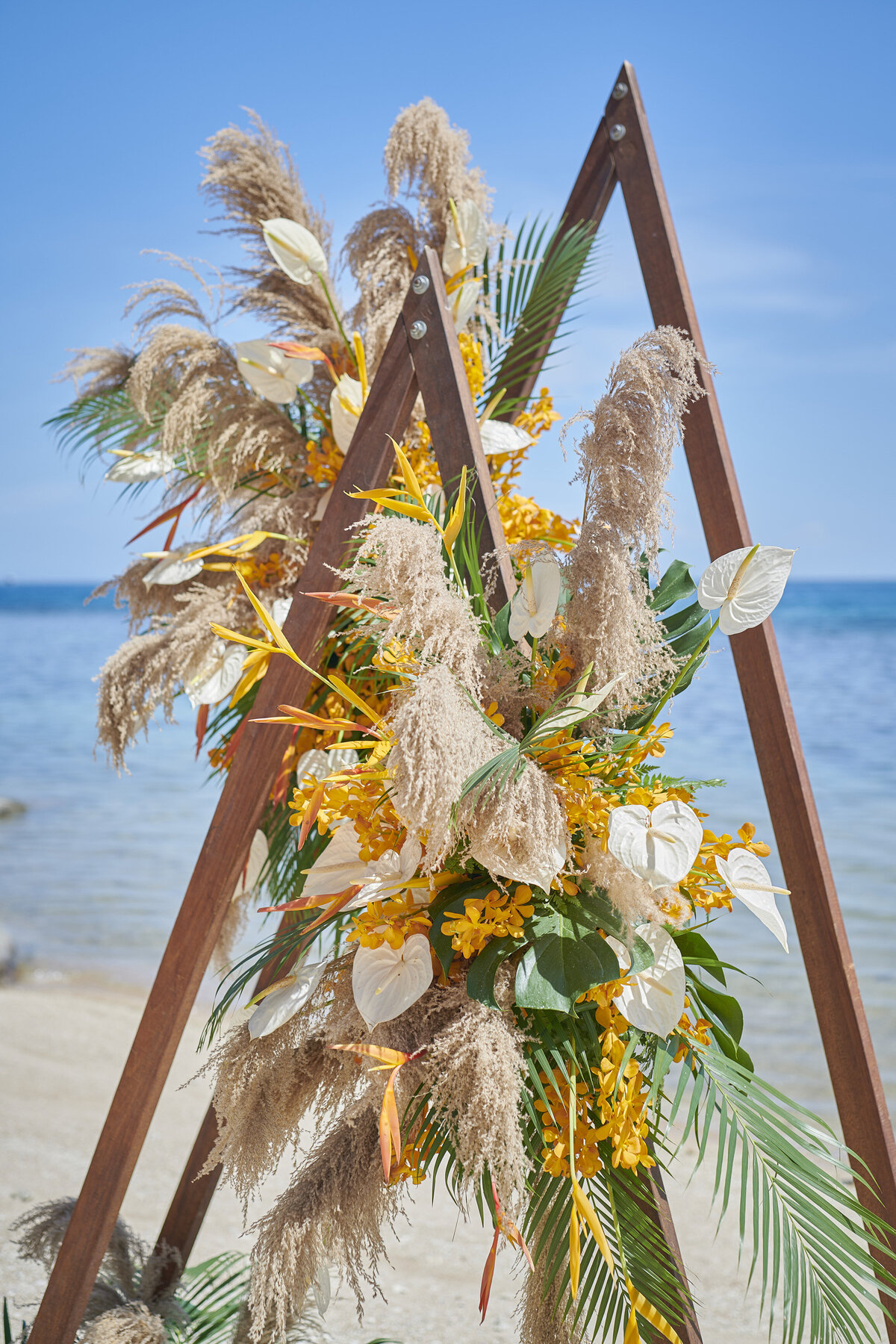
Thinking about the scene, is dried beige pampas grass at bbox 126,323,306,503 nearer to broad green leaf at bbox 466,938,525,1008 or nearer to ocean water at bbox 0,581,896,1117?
ocean water at bbox 0,581,896,1117

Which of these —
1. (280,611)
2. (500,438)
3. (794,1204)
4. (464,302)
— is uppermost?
(464,302)

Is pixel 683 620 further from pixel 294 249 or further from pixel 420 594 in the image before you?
pixel 294 249

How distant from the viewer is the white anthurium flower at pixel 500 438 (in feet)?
2.91

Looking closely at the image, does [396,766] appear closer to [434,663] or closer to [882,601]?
[434,663]

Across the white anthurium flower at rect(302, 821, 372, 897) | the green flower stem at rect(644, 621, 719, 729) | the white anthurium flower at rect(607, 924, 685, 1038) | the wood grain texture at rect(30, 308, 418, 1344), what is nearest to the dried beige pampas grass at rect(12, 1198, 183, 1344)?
the wood grain texture at rect(30, 308, 418, 1344)

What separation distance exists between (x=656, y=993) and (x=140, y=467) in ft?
2.54

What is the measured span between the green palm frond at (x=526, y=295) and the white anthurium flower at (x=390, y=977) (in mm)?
573

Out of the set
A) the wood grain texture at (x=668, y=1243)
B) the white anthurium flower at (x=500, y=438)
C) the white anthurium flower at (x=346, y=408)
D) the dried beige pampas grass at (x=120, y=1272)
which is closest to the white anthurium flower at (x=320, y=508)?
the white anthurium flower at (x=346, y=408)

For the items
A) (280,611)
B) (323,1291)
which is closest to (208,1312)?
(323,1291)

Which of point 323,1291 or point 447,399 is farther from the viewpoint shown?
point 323,1291

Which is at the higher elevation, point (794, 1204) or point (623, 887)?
point (623, 887)

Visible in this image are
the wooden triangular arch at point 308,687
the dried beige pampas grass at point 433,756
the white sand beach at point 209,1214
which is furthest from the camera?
the white sand beach at point 209,1214

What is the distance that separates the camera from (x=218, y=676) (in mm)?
930

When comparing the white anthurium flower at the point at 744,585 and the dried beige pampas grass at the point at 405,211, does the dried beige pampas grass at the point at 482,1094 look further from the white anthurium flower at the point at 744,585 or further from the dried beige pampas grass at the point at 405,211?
the dried beige pampas grass at the point at 405,211
